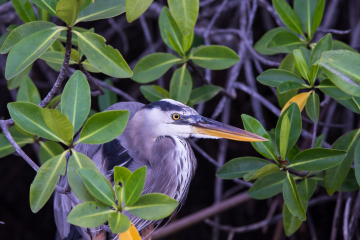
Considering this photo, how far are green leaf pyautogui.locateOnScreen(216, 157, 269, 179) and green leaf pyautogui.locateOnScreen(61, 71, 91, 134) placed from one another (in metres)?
0.50

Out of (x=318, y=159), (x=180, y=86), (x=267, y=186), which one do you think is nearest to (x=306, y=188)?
(x=267, y=186)

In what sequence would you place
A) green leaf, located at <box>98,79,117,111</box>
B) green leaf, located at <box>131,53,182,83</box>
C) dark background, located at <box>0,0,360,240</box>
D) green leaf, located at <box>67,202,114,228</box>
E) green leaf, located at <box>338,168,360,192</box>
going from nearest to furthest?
green leaf, located at <box>67,202,114,228</box>, green leaf, located at <box>338,168,360,192</box>, green leaf, located at <box>131,53,182,83</box>, green leaf, located at <box>98,79,117,111</box>, dark background, located at <box>0,0,360,240</box>

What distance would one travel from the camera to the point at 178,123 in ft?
4.09

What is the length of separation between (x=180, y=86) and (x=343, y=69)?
627mm

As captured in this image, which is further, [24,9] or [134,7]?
[24,9]

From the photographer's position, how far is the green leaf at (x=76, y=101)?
2.97ft

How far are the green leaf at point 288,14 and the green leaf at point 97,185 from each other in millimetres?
861

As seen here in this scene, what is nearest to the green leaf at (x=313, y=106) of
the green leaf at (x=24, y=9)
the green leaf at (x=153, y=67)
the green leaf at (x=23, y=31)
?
the green leaf at (x=153, y=67)

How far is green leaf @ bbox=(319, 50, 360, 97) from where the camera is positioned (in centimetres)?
87

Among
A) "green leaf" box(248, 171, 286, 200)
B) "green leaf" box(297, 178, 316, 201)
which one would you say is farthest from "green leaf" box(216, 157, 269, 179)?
"green leaf" box(297, 178, 316, 201)

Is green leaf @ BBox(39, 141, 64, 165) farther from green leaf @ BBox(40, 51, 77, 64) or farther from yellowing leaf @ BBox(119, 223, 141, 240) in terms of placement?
yellowing leaf @ BBox(119, 223, 141, 240)

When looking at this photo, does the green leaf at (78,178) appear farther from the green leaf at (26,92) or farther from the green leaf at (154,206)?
the green leaf at (26,92)

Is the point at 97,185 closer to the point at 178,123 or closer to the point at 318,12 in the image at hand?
the point at 178,123

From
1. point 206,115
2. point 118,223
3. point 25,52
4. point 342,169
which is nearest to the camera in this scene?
point 118,223
